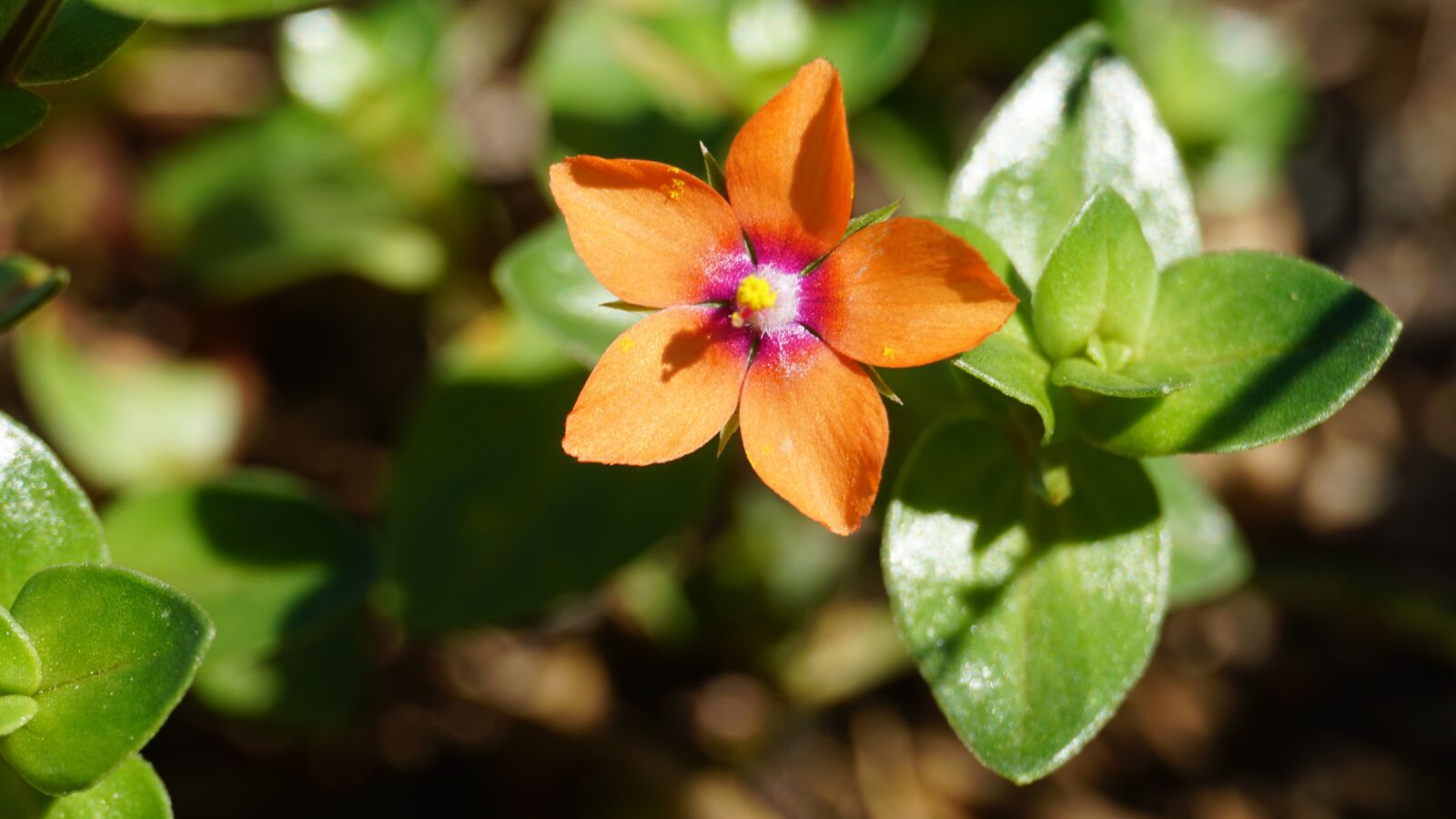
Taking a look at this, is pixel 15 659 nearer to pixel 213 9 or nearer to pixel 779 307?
pixel 213 9

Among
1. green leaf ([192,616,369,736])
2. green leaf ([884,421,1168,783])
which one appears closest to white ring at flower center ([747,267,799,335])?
green leaf ([884,421,1168,783])

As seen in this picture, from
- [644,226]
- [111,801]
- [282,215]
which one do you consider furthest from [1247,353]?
[282,215]

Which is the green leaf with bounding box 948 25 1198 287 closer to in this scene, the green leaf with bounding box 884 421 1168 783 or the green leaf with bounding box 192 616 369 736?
the green leaf with bounding box 884 421 1168 783

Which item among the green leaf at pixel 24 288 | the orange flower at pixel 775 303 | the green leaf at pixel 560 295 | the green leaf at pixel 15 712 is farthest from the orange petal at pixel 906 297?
the green leaf at pixel 15 712

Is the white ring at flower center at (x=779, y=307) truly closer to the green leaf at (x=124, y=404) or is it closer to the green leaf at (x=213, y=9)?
the green leaf at (x=213, y=9)

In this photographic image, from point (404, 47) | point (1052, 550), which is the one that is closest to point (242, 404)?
point (404, 47)

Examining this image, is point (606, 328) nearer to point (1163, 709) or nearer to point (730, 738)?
point (730, 738)
